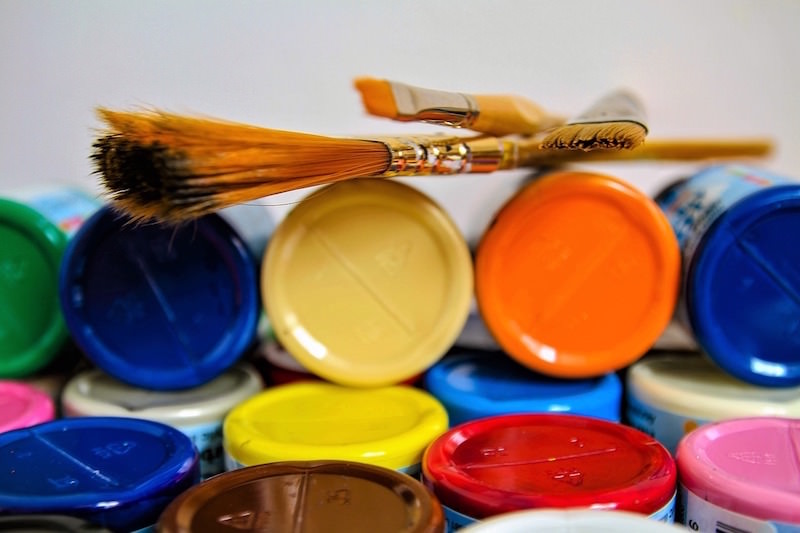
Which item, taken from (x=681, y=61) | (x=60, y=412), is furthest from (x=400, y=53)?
(x=60, y=412)

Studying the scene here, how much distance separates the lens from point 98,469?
0.62 meters

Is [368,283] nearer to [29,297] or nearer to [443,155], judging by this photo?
[443,155]

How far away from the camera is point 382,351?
0.81 metres

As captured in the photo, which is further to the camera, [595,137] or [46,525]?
[595,137]

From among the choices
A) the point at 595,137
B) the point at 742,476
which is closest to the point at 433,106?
the point at 595,137

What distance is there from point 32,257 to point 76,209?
11cm

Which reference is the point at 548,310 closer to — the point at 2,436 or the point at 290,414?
the point at 290,414

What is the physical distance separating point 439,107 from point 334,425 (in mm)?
305

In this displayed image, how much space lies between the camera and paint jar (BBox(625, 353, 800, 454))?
751 millimetres

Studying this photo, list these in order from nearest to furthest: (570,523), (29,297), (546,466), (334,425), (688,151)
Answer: (570,523), (546,466), (334,425), (29,297), (688,151)

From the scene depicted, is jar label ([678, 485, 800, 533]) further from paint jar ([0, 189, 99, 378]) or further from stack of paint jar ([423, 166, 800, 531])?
paint jar ([0, 189, 99, 378])

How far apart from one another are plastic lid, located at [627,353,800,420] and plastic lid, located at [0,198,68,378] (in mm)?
630

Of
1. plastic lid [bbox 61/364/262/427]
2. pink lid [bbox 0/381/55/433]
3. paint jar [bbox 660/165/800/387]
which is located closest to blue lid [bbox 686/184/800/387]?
paint jar [bbox 660/165/800/387]

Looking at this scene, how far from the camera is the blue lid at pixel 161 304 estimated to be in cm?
80
